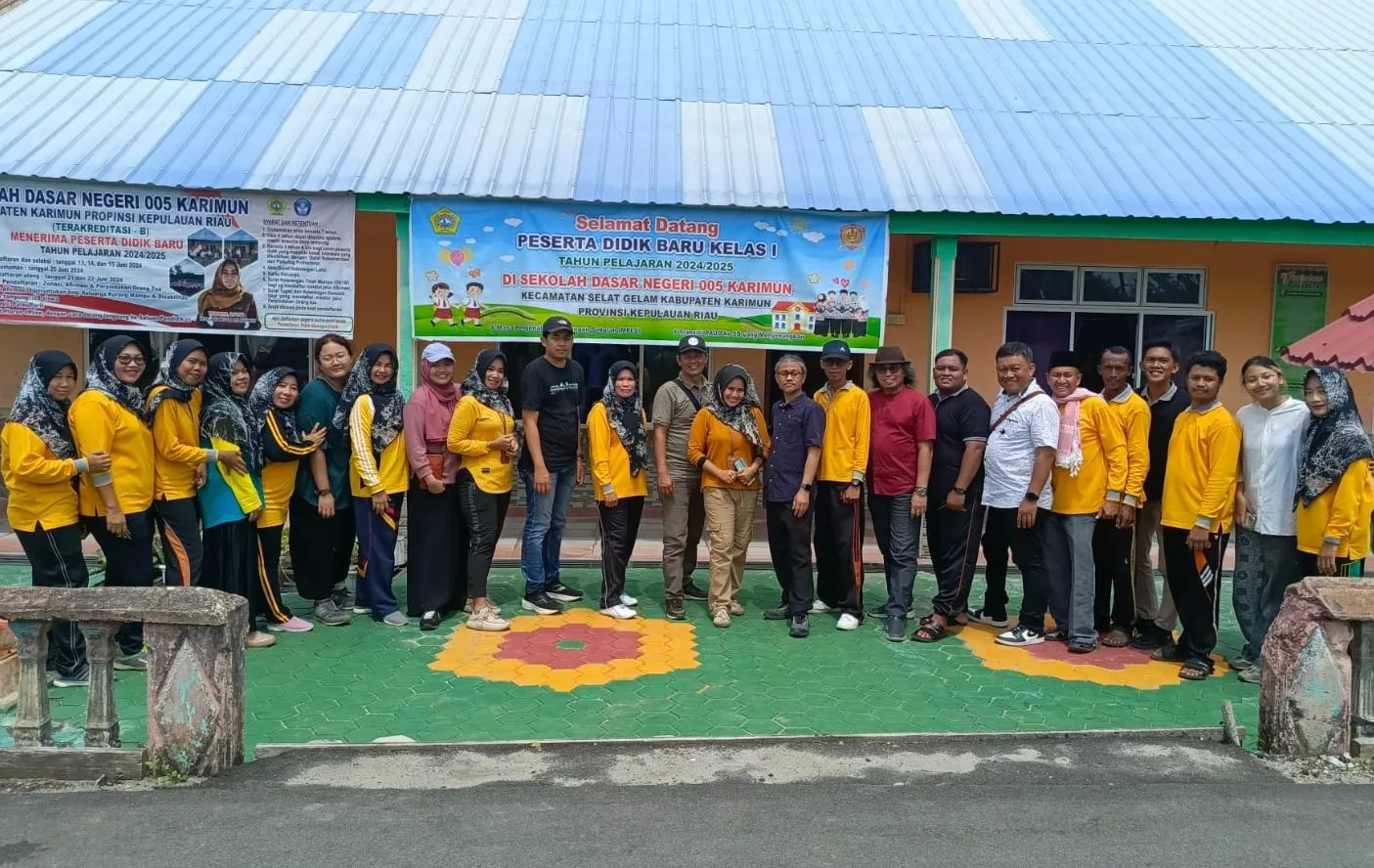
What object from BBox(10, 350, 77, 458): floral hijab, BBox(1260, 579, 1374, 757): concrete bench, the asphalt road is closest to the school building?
BBox(10, 350, 77, 458): floral hijab

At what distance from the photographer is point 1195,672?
4992 mm

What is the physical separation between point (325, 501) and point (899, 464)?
330 centimetres

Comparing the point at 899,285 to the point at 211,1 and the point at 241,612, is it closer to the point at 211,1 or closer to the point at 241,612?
the point at 241,612

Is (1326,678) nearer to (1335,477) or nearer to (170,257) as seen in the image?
(1335,477)

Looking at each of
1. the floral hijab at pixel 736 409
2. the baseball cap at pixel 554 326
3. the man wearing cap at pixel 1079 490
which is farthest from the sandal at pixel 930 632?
the baseball cap at pixel 554 326

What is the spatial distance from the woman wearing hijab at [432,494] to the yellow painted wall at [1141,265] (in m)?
5.32

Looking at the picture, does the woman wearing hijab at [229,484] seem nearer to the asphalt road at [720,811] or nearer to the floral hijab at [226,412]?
the floral hijab at [226,412]

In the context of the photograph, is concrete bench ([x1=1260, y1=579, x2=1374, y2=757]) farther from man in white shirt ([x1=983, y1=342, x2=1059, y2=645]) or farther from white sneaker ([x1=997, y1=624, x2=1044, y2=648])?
white sneaker ([x1=997, y1=624, x2=1044, y2=648])

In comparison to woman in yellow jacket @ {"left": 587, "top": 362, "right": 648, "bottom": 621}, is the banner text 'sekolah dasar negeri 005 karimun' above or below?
above

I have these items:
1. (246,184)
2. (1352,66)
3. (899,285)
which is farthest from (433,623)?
(1352,66)

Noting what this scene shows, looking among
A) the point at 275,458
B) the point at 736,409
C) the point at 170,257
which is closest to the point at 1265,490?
the point at 736,409

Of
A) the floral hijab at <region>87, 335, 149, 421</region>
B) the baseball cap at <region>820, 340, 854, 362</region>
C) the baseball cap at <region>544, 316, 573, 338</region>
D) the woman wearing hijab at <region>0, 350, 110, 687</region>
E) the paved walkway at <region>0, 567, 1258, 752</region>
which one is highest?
the baseball cap at <region>544, 316, 573, 338</region>

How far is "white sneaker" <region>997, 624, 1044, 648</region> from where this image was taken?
5.53 meters

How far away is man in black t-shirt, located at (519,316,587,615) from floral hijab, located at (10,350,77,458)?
7.43ft
